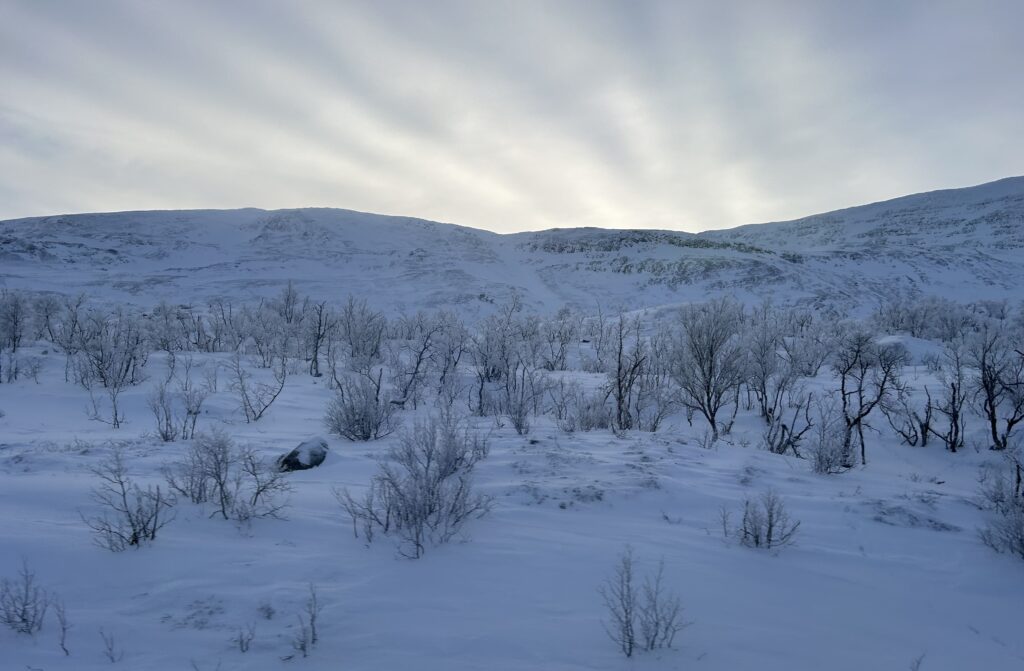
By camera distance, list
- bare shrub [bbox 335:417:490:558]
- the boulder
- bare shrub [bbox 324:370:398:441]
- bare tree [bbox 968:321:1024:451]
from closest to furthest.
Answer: bare shrub [bbox 335:417:490:558] → the boulder → bare shrub [bbox 324:370:398:441] → bare tree [bbox 968:321:1024:451]

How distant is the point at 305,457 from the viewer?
18.7 ft

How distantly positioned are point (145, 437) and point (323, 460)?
3172 millimetres

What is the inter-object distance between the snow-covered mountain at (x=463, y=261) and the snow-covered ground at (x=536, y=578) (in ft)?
112

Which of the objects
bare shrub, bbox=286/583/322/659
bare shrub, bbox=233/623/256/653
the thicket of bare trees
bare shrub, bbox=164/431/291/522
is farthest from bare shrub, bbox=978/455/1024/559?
bare shrub, bbox=164/431/291/522

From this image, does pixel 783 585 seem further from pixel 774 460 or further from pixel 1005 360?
pixel 1005 360

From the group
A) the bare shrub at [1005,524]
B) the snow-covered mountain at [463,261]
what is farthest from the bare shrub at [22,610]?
the snow-covered mountain at [463,261]

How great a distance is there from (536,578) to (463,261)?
55143 millimetres

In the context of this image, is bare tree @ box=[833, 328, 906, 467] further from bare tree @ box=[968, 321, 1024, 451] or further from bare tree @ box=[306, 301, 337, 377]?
bare tree @ box=[306, 301, 337, 377]

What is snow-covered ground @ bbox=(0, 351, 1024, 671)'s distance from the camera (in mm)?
2611

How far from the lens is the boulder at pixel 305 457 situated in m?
5.63

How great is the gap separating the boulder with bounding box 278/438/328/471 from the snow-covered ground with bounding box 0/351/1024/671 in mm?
185

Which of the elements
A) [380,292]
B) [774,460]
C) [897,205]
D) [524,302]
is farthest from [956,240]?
[774,460]

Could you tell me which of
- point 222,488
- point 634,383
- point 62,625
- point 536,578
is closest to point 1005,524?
point 536,578

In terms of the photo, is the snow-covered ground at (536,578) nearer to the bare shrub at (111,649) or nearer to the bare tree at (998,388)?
the bare shrub at (111,649)
